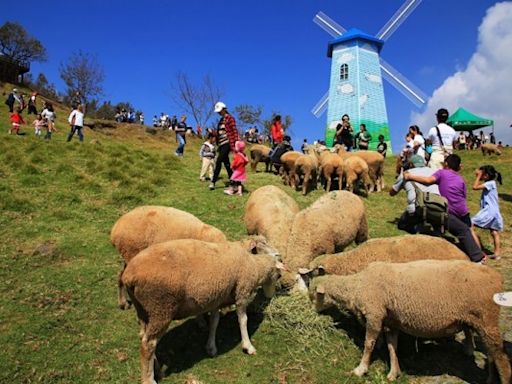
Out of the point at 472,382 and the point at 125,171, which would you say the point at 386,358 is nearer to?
the point at 472,382

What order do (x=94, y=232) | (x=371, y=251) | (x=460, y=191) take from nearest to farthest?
(x=371, y=251) < (x=460, y=191) < (x=94, y=232)

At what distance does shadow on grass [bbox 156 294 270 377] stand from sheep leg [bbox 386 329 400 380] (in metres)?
1.88

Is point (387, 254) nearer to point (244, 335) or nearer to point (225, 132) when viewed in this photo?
point (244, 335)

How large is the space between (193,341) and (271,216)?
3.29 m

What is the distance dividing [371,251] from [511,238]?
21.5ft

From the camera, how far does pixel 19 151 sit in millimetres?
14664

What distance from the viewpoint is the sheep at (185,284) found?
451cm

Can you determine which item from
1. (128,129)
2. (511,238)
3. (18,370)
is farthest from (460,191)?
(128,129)

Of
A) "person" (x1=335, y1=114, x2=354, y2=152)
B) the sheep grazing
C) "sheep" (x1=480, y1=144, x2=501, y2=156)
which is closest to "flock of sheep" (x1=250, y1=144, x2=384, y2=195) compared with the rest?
"person" (x1=335, y1=114, x2=354, y2=152)

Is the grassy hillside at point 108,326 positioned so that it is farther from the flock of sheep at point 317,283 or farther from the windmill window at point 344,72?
the windmill window at point 344,72

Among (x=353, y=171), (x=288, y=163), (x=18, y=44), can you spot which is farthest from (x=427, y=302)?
(x=18, y=44)

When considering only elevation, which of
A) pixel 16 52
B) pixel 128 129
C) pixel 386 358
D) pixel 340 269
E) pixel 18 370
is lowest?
pixel 18 370

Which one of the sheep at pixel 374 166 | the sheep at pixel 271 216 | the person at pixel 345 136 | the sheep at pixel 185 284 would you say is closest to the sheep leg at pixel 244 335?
the sheep at pixel 185 284

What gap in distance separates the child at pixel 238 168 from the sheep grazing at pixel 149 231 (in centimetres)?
520
